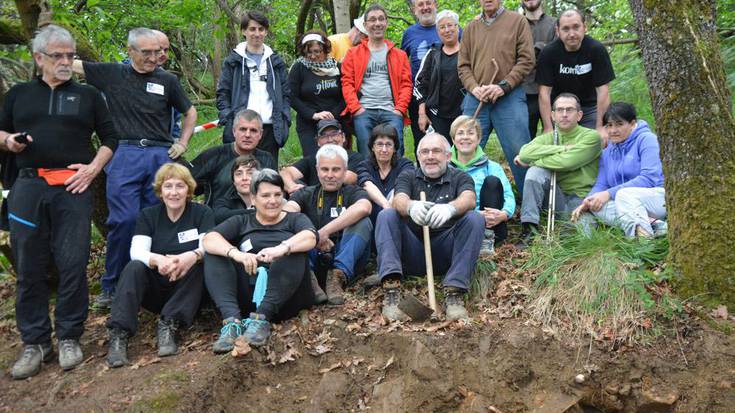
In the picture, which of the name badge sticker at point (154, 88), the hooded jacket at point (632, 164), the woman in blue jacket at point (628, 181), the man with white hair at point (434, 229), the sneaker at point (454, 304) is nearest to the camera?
the sneaker at point (454, 304)

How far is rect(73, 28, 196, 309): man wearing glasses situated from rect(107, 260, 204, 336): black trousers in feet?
2.21

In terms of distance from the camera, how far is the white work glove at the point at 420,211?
5211mm

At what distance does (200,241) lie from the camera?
5.15 metres

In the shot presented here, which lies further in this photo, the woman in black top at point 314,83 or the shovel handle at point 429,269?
the woman in black top at point 314,83

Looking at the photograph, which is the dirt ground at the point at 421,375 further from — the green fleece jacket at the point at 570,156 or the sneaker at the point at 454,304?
the green fleece jacket at the point at 570,156

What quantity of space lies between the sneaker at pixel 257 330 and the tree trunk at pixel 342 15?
537 cm

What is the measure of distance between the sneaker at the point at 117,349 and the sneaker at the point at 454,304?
8.43ft

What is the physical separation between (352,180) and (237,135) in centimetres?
120

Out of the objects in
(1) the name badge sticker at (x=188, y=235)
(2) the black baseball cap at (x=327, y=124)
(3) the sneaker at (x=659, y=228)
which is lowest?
(3) the sneaker at (x=659, y=228)

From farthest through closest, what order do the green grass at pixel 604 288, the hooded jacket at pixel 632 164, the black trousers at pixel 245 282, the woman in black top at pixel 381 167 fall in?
1. the woman in black top at pixel 381 167
2. the hooded jacket at pixel 632 164
3. the black trousers at pixel 245 282
4. the green grass at pixel 604 288

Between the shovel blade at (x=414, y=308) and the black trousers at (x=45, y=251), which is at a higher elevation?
the black trousers at (x=45, y=251)

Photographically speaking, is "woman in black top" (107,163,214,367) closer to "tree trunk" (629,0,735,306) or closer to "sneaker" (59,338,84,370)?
"sneaker" (59,338,84,370)

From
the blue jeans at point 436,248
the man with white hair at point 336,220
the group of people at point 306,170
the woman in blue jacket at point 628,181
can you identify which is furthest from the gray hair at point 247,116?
the woman in blue jacket at point 628,181

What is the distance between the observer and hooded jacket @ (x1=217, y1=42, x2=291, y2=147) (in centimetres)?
667
